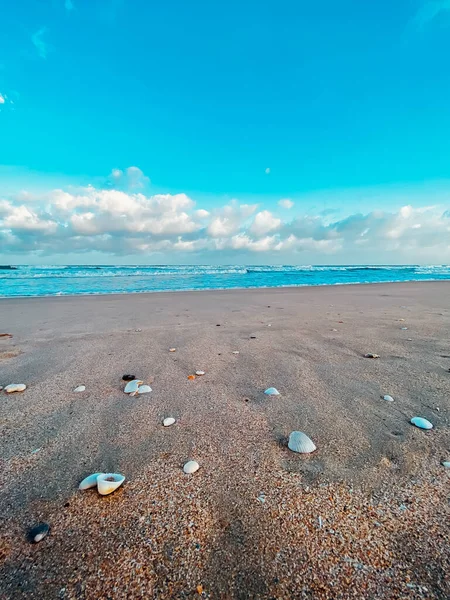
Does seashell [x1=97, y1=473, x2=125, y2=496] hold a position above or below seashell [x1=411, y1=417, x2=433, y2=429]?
below

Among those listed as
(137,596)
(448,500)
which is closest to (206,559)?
(137,596)

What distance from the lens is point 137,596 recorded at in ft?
2.85

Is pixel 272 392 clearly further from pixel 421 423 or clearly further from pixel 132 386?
pixel 132 386

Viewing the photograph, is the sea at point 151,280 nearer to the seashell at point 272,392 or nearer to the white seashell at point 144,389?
the white seashell at point 144,389

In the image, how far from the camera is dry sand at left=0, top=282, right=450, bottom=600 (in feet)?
3.03

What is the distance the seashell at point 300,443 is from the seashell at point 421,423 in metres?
0.70

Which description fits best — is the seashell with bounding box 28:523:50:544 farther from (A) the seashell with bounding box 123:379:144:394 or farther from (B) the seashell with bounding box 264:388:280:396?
(B) the seashell with bounding box 264:388:280:396

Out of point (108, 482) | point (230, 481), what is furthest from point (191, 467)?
point (108, 482)

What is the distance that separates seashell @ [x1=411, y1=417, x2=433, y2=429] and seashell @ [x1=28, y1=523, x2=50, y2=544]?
196 centimetres

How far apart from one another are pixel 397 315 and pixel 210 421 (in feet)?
16.1

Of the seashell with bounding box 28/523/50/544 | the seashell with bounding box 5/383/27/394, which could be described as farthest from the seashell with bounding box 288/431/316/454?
the seashell with bounding box 5/383/27/394

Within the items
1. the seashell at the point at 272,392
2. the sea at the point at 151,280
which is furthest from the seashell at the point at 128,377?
the sea at the point at 151,280

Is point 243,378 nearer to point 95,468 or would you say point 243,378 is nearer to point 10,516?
point 95,468

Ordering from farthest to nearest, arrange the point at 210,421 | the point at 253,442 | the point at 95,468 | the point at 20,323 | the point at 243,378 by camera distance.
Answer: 1. the point at 20,323
2. the point at 243,378
3. the point at 210,421
4. the point at 253,442
5. the point at 95,468
